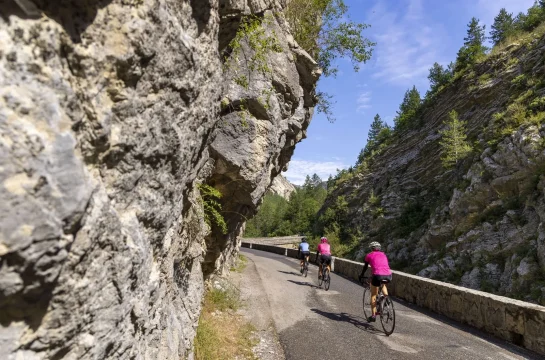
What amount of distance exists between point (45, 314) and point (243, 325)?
7188 mm

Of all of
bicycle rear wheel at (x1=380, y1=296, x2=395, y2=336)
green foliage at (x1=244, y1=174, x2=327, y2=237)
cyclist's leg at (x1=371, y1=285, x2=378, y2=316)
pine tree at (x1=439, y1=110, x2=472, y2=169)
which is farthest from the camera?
green foliage at (x1=244, y1=174, x2=327, y2=237)

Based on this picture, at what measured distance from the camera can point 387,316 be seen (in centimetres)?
817

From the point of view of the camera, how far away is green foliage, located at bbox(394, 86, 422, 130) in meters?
45.3

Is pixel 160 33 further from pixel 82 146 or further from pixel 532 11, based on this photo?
pixel 532 11

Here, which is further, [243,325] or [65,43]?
[243,325]

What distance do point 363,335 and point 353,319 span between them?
1.35m

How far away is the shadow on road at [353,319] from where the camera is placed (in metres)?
8.48

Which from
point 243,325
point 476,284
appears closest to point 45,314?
point 243,325

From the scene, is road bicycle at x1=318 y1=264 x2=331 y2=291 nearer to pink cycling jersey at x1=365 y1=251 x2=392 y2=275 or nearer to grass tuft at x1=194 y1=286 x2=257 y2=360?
grass tuft at x1=194 y1=286 x2=257 y2=360

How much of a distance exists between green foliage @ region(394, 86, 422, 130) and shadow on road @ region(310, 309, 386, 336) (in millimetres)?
38599

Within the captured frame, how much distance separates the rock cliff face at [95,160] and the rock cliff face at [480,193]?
46.3 ft

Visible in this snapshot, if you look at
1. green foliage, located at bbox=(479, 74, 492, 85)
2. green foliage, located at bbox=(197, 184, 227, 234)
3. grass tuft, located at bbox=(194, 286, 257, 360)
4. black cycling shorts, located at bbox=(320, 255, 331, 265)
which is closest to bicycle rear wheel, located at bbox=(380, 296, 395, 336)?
grass tuft, located at bbox=(194, 286, 257, 360)

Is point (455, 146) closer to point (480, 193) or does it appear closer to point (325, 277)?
point (480, 193)

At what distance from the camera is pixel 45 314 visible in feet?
6.85
